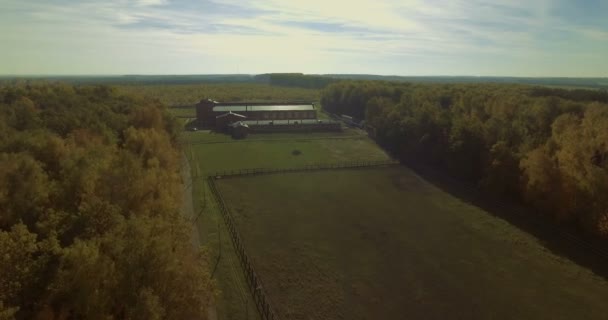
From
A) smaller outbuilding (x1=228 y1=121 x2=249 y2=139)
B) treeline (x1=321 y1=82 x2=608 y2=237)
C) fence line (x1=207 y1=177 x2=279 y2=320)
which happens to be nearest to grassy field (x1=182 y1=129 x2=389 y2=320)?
fence line (x1=207 y1=177 x2=279 y2=320)

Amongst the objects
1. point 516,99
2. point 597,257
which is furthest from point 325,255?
point 516,99

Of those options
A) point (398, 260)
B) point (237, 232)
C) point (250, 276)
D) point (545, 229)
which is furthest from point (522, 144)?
point (250, 276)

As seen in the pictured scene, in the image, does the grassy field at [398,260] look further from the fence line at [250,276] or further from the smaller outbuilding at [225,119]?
the smaller outbuilding at [225,119]

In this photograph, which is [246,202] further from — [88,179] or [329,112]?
[329,112]

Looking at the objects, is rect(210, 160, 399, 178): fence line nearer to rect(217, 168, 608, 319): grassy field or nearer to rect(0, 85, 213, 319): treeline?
rect(217, 168, 608, 319): grassy field

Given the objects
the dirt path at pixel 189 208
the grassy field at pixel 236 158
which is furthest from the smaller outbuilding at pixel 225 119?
the dirt path at pixel 189 208

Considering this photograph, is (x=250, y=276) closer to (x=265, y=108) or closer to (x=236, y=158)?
(x=236, y=158)
